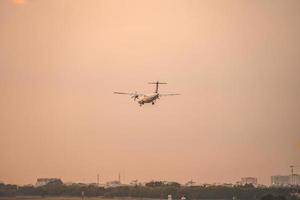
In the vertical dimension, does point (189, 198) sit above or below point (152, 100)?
below

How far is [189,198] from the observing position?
119 meters

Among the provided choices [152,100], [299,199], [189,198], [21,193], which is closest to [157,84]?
[152,100]

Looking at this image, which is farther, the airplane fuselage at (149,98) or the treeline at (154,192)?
the treeline at (154,192)

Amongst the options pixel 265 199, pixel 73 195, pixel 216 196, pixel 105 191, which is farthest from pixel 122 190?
pixel 265 199

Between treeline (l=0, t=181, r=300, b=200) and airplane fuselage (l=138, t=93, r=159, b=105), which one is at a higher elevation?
airplane fuselage (l=138, t=93, r=159, b=105)

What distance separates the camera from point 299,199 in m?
80.9

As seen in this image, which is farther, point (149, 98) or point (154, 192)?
point (154, 192)

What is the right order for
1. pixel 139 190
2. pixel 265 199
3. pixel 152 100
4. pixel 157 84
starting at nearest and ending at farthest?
pixel 265 199
pixel 152 100
pixel 157 84
pixel 139 190

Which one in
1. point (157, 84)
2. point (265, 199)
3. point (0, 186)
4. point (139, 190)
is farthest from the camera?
point (139, 190)

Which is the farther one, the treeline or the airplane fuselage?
the treeline

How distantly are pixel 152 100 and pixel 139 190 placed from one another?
5136cm

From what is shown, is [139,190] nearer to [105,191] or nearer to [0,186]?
[105,191]

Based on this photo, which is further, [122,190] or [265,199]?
[122,190]

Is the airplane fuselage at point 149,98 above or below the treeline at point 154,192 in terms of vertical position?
above
